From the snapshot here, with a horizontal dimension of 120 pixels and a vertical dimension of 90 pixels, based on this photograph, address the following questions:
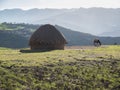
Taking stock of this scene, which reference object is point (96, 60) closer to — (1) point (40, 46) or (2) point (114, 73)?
(2) point (114, 73)

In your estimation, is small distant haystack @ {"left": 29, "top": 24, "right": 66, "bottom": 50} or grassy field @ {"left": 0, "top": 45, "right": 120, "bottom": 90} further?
small distant haystack @ {"left": 29, "top": 24, "right": 66, "bottom": 50}

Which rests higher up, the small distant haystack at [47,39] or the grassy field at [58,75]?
the small distant haystack at [47,39]

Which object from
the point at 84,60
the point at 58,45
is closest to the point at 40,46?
the point at 58,45

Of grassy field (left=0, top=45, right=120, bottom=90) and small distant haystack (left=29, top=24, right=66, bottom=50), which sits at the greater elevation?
small distant haystack (left=29, top=24, right=66, bottom=50)

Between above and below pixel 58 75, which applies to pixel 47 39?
above

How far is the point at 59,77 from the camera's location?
3256cm

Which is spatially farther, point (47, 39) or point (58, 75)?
point (47, 39)

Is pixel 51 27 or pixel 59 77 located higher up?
pixel 51 27

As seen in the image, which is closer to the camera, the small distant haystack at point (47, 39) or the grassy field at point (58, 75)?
the grassy field at point (58, 75)

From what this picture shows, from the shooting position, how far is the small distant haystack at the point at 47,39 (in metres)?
62.8

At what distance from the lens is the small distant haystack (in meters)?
62.8

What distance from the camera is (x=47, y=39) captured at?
62.8m

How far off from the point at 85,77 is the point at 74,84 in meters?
2.19

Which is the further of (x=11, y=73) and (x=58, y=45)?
(x=58, y=45)
